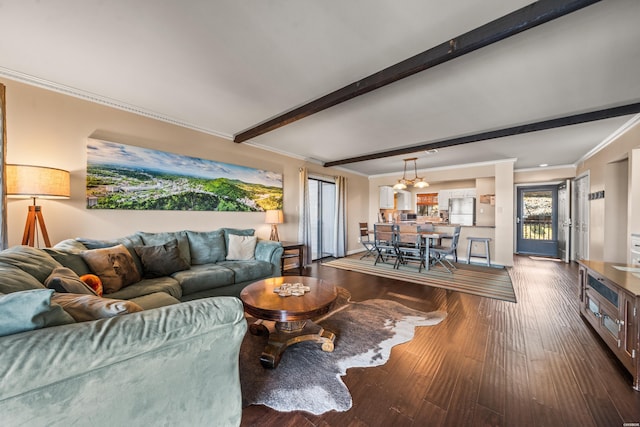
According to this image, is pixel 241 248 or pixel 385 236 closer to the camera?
pixel 241 248

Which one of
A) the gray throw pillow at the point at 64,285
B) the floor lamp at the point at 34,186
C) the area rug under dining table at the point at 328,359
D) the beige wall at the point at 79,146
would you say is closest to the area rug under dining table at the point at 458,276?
the area rug under dining table at the point at 328,359

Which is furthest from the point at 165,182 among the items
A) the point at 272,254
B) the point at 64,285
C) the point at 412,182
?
the point at 412,182

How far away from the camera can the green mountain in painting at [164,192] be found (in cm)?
284

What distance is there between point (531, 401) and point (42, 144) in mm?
4664

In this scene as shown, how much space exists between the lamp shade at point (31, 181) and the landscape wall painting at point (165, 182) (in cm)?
57

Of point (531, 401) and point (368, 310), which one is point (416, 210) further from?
point (531, 401)

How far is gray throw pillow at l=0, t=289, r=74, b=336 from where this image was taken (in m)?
0.71

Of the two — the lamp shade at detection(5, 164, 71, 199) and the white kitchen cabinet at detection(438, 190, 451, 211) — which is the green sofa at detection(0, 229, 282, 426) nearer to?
the lamp shade at detection(5, 164, 71, 199)

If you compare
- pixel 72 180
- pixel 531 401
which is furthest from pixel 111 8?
pixel 531 401

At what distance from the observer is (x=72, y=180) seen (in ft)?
8.78

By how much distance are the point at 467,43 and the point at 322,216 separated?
493 cm

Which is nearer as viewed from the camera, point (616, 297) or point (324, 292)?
point (616, 297)

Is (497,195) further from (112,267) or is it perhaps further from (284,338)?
(112,267)

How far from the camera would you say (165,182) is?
3.31 metres
